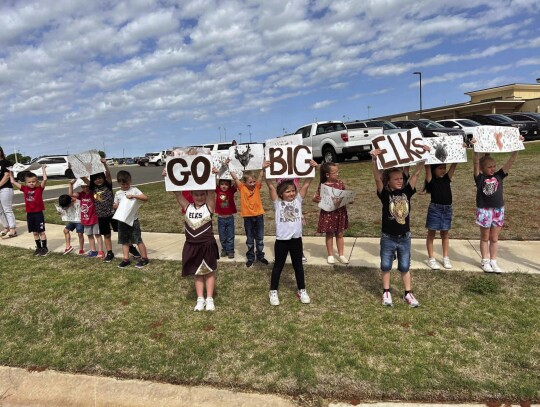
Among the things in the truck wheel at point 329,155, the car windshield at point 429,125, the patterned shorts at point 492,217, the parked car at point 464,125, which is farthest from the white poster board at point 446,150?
the parked car at point 464,125

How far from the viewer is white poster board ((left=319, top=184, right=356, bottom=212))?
5.47m

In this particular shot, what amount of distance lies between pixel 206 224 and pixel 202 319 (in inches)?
40.5

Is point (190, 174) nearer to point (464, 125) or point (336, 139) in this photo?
point (336, 139)

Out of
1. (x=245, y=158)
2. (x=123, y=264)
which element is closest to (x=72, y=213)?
(x=123, y=264)

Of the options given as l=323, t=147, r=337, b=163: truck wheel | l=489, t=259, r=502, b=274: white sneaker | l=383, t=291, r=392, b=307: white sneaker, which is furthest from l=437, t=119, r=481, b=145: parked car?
l=383, t=291, r=392, b=307: white sneaker

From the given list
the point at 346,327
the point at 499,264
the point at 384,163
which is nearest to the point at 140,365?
the point at 346,327

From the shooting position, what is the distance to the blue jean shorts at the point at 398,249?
4.27 meters

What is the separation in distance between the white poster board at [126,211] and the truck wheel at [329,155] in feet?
35.0

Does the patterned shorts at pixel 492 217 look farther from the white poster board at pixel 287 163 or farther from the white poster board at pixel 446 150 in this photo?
the white poster board at pixel 287 163

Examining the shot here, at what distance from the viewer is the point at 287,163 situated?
480 cm

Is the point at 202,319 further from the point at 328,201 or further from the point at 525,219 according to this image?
the point at 525,219

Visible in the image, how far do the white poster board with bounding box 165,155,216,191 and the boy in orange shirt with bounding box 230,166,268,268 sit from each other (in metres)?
1.10

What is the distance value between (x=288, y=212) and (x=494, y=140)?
2.81 m

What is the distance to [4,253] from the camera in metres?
7.20
